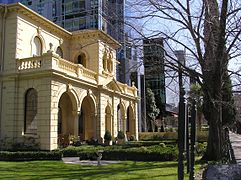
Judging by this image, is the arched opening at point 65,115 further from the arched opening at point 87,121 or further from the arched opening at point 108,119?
the arched opening at point 108,119

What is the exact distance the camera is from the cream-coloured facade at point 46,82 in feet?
71.5

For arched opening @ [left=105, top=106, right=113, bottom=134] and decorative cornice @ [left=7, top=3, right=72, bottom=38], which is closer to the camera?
decorative cornice @ [left=7, top=3, right=72, bottom=38]

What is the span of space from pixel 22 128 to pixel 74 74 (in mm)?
5158

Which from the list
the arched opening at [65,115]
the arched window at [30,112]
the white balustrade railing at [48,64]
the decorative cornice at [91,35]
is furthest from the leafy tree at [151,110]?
the arched window at [30,112]

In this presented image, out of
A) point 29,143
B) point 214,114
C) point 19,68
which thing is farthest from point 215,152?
point 19,68

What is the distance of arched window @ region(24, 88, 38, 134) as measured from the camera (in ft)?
74.6

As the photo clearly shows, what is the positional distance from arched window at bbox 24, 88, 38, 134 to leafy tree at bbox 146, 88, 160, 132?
3785 centimetres

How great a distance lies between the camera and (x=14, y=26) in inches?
924

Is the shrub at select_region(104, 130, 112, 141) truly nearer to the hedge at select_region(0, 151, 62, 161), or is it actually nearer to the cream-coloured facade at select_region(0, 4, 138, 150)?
the cream-coloured facade at select_region(0, 4, 138, 150)

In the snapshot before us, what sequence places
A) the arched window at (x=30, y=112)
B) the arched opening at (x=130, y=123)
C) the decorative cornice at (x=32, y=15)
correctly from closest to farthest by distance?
the arched window at (x=30, y=112) < the decorative cornice at (x=32, y=15) < the arched opening at (x=130, y=123)

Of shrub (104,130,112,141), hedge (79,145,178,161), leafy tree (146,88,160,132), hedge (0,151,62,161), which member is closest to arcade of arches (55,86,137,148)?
shrub (104,130,112,141)

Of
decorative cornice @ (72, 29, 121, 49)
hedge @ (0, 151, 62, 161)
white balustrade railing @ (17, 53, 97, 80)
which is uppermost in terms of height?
decorative cornice @ (72, 29, 121, 49)

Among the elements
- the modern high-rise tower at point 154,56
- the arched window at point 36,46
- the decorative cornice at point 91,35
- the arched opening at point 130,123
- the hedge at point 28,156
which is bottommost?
the hedge at point 28,156

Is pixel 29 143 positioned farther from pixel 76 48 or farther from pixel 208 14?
pixel 208 14
